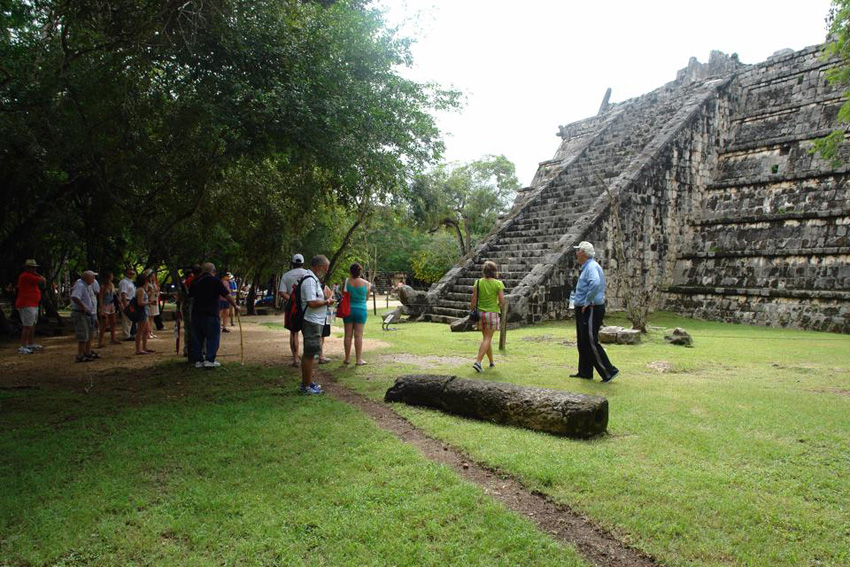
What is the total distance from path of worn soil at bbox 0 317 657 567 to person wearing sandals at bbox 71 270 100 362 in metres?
0.34

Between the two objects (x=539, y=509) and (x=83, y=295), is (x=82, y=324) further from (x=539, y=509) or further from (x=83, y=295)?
(x=539, y=509)

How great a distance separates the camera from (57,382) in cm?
763

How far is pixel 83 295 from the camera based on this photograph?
9.03 meters

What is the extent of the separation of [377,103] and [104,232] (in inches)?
349

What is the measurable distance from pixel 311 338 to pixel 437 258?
3672cm

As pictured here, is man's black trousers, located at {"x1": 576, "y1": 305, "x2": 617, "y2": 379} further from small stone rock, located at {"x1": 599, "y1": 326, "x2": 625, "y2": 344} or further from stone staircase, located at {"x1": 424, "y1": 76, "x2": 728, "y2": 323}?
stone staircase, located at {"x1": 424, "y1": 76, "x2": 728, "y2": 323}

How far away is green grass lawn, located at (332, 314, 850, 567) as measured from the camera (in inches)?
113

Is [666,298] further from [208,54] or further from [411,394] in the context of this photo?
[208,54]

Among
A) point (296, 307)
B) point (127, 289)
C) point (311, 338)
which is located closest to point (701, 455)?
point (311, 338)

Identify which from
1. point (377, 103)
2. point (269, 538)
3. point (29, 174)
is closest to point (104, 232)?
point (29, 174)

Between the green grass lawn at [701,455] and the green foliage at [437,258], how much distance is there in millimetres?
34485

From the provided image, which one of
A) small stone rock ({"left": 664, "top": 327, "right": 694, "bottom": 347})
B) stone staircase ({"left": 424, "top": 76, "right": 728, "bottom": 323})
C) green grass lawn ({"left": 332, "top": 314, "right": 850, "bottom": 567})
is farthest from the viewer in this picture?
stone staircase ({"left": 424, "top": 76, "right": 728, "bottom": 323})

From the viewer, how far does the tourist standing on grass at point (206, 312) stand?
8.13 metres

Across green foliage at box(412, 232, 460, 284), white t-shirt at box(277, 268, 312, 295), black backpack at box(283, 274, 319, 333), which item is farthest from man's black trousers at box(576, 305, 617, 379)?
green foliage at box(412, 232, 460, 284)
